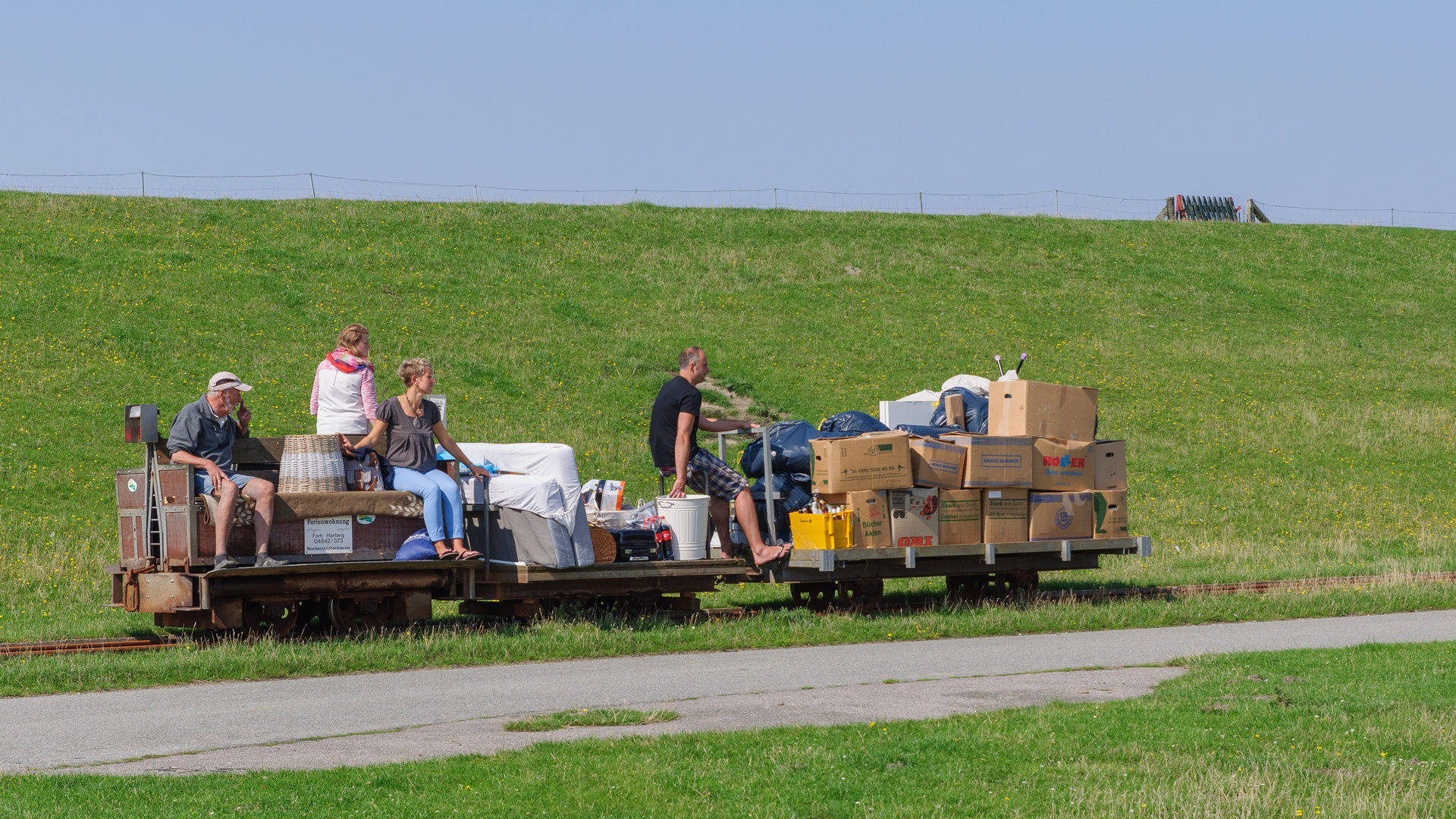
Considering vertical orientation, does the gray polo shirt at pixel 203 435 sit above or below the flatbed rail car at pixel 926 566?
above

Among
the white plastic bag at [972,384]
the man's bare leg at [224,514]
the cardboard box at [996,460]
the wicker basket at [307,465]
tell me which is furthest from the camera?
the white plastic bag at [972,384]

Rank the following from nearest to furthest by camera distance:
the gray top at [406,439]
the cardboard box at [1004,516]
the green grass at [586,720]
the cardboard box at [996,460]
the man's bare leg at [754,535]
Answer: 1. the green grass at [586,720]
2. the gray top at [406,439]
3. the man's bare leg at [754,535]
4. the cardboard box at [996,460]
5. the cardboard box at [1004,516]

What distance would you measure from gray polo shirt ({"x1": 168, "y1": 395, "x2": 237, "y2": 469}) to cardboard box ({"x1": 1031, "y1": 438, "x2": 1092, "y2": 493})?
7.33m

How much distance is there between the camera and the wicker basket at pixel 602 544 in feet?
41.3

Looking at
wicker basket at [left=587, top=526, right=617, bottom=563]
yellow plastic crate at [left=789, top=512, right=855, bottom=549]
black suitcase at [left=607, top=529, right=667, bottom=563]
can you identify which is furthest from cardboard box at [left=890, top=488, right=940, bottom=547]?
wicker basket at [left=587, top=526, right=617, bottom=563]

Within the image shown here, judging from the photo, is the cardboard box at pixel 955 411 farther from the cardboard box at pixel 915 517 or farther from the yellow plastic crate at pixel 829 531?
the yellow plastic crate at pixel 829 531

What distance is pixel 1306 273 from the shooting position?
4934cm

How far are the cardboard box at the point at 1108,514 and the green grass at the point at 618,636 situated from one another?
2.31ft

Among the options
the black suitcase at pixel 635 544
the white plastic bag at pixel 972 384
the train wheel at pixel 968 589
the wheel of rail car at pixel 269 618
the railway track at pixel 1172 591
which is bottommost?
the railway track at pixel 1172 591

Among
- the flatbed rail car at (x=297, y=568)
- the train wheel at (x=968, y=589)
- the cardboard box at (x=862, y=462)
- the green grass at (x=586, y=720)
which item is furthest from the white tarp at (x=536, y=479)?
the train wheel at (x=968, y=589)

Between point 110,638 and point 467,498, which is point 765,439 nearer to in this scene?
point 467,498

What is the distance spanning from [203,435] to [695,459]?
14.2 feet

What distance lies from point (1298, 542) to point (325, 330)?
2059 cm

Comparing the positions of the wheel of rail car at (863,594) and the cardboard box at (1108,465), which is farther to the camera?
the cardboard box at (1108,465)
